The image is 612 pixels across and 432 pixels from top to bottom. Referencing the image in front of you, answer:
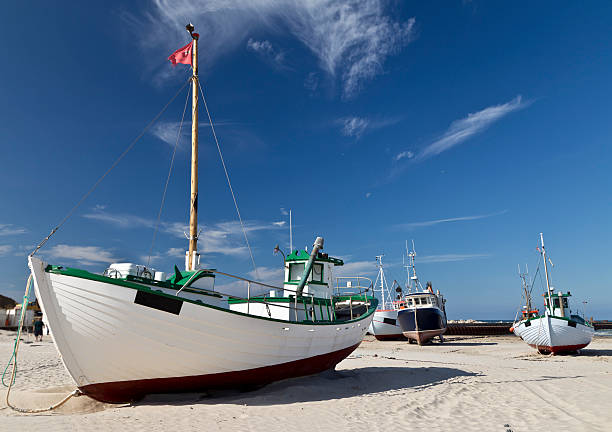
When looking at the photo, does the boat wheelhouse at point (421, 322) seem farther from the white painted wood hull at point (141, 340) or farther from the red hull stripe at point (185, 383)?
the white painted wood hull at point (141, 340)

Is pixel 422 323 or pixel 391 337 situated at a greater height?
pixel 422 323

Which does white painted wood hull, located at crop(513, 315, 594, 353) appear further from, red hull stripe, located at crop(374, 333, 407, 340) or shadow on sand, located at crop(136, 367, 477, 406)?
red hull stripe, located at crop(374, 333, 407, 340)

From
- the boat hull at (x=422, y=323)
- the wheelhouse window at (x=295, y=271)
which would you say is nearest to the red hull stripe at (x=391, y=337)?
the boat hull at (x=422, y=323)

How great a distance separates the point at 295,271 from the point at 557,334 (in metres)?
17.9

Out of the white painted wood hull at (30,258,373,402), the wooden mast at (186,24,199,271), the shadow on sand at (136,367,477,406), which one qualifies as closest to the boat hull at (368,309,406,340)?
the shadow on sand at (136,367,477,406)

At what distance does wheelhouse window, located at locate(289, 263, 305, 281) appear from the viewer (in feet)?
48.6

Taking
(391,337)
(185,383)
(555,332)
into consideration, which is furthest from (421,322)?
(185,383)

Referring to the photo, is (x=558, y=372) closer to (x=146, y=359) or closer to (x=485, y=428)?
(x=485, y=428)

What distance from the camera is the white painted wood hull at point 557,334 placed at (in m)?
22.2

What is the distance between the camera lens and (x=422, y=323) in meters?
33.3

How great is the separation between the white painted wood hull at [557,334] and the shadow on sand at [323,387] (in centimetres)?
1097

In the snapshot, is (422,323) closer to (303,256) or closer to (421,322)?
(421,322)

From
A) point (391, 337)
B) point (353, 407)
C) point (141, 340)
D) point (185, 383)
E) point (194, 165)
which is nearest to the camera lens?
point (141, 340)

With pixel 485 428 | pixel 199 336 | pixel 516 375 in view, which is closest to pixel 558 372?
pixel 516 375
